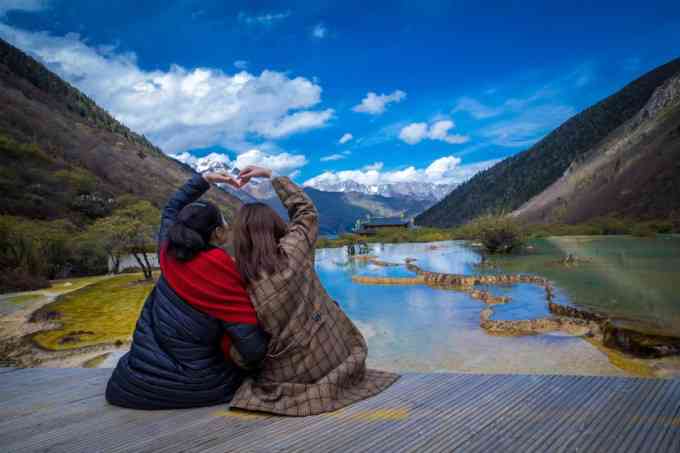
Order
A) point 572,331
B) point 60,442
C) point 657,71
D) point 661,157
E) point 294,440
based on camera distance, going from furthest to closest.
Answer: point 657,71, point 661,157, point 572,331, point 60,442, point 294,440

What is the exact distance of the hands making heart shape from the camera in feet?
9.58

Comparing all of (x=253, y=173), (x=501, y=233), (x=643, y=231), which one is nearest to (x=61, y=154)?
(x=501, y=233)

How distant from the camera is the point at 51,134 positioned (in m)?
64.6

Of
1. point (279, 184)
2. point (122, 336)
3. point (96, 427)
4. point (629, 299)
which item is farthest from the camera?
point (629, 299)

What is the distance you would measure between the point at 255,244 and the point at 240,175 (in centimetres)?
72

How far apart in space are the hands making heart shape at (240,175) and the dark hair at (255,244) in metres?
0.48

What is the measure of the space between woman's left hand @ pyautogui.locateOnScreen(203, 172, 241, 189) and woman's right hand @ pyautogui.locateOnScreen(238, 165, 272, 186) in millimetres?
72

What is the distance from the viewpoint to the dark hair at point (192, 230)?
2.36 m

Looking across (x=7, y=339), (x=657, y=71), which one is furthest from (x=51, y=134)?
(x=657, y=71)

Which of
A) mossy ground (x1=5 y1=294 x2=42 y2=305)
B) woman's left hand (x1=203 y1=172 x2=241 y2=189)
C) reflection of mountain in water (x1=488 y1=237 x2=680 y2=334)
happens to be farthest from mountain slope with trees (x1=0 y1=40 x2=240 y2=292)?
reflection of mountain in water (x1=488 y1=237 x2=680 y2=334)

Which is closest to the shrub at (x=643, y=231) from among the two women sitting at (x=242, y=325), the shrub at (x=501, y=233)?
the shrub at (x=501, y=233)

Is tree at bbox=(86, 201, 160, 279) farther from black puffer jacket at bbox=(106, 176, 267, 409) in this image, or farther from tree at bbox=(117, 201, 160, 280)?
black puffer jacket at bbox=(106, 176, 267, 409)

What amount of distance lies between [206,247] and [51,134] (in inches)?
3013

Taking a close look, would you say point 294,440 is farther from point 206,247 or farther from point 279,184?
point 279,184
